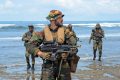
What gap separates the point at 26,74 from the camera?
49.8 ft

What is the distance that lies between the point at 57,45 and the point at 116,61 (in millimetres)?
12566

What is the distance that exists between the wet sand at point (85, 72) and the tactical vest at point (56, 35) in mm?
6026

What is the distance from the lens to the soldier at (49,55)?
8.10 m

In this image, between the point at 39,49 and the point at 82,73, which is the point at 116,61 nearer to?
the point at 82,73

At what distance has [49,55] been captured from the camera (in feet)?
26.5

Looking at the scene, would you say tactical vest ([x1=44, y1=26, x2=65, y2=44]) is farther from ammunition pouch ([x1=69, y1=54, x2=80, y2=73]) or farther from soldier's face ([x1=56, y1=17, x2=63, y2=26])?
ammunition pouch ([x1=69, y1=54, x2=80, y2=73])

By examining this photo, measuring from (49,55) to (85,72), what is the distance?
312 inches

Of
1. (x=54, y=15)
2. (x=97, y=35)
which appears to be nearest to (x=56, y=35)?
(x=54, y=15)

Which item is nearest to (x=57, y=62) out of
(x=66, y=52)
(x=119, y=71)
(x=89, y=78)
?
(x=66, y=52)

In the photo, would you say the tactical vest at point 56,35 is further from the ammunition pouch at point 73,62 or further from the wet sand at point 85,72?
the wet sand at point 85,72

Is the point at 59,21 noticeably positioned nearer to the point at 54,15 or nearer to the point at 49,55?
the point at 54,15

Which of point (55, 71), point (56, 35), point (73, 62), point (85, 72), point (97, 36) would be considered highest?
point (56, 35)

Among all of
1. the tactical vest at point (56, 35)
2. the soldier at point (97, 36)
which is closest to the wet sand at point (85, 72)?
the soldier at point (97, 36)

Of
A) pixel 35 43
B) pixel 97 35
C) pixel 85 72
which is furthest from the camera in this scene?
pixel 97 35
